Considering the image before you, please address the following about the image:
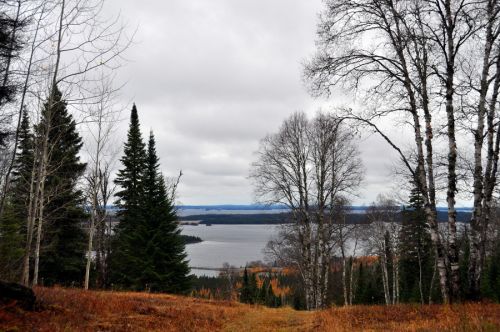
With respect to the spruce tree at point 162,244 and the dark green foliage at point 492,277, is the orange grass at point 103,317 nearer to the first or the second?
the spruce tree at point 162,244

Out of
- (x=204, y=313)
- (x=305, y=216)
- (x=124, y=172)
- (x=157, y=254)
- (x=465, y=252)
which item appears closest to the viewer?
(x=204, y=313)

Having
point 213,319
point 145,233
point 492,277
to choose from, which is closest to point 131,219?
point 145,233

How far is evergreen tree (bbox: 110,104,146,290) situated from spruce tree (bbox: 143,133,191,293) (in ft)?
1.99

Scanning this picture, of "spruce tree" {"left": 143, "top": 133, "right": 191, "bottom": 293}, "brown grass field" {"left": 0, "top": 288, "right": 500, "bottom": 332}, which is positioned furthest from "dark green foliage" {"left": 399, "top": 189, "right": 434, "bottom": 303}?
"brown grass field" {"left": 0, "top": 288, "right": 500, "bottom": 332}

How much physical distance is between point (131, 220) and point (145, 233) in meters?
2.27

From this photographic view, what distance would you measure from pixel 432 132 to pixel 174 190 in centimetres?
2588

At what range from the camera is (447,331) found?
19.0 ft

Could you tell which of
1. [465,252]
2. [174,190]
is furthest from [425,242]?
[174,190]

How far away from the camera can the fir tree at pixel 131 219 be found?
88.7ft

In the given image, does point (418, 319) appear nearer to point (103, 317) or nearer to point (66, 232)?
point (103, 317)

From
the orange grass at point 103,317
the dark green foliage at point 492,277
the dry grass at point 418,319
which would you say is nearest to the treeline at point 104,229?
the orange grass at point 103,317

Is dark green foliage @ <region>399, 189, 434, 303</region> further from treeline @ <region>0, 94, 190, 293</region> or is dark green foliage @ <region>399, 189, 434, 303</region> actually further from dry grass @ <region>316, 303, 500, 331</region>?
dry grass @ <region>316, 303, 500, 331</region>

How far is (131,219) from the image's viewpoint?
28.9 meters

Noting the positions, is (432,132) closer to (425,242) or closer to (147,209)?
(147,209)
